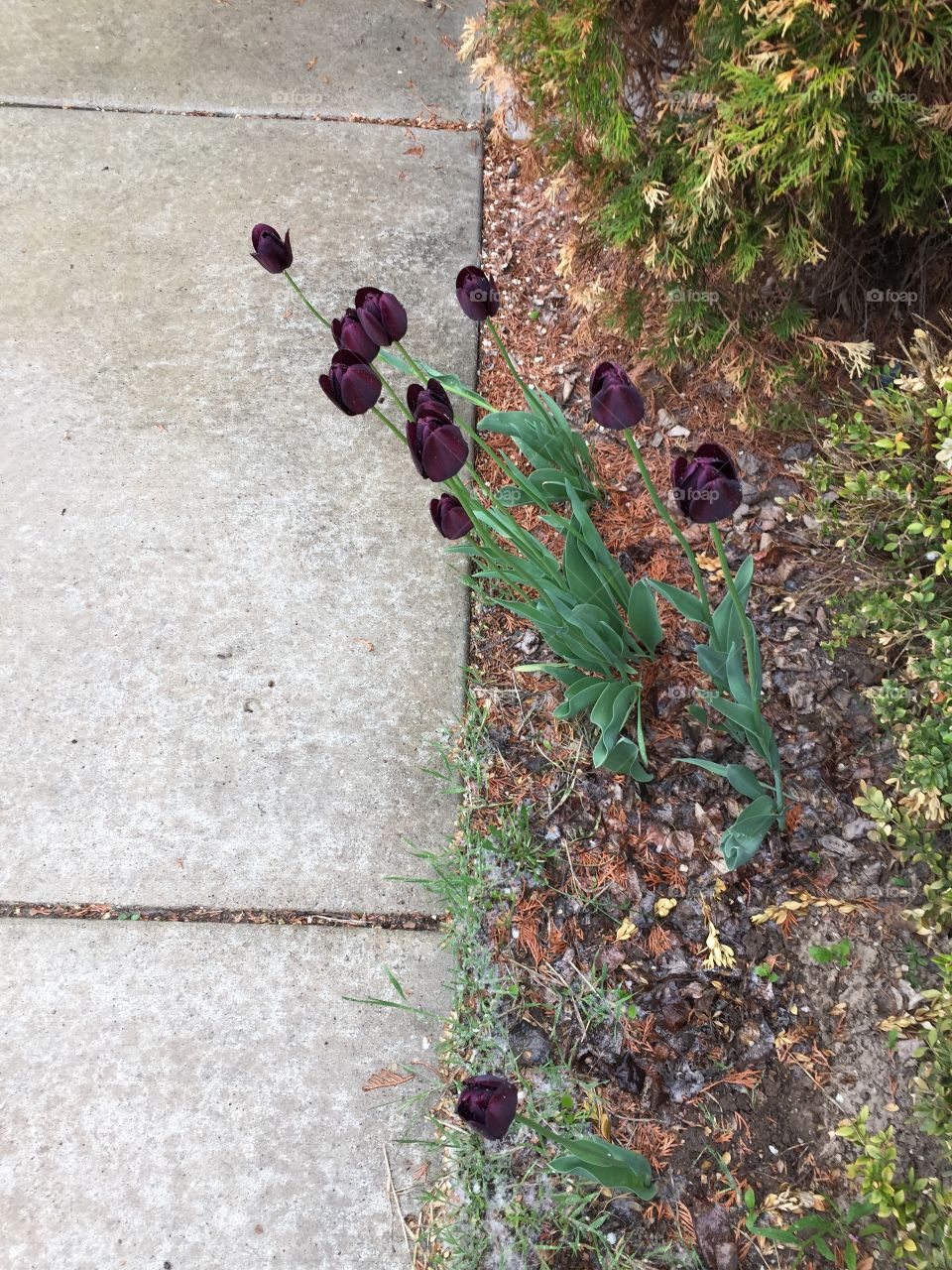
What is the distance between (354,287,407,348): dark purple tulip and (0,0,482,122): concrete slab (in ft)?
8.36

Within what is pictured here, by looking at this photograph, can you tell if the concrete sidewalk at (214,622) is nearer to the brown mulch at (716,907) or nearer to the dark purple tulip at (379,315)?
the brown mulch at (716,907)

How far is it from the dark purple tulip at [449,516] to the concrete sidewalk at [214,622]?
84cm

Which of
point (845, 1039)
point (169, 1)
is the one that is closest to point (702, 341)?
point (845, 1039)

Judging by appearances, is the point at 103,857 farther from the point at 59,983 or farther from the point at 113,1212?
the point at 113,1212

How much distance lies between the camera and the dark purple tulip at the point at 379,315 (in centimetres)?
165

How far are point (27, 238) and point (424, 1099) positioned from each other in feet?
10.6

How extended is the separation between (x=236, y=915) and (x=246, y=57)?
3578mm

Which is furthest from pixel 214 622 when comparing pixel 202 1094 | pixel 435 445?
pixel 435 445

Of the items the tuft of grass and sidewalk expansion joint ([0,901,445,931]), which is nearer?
the tuft of grass

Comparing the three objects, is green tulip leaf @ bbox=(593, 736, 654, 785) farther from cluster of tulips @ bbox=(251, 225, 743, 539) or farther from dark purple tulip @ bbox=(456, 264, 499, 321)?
dark purple tulip @ bbox=(456, 264, 499, 321)

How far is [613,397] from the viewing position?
1.58 m

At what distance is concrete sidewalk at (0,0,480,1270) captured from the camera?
6.42ft

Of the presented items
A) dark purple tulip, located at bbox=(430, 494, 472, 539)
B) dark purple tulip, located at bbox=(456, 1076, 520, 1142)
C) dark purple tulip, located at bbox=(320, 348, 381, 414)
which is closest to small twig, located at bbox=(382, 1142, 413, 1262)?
dark purple tulip, located at bbox=(456, 1076, 520, 1142)

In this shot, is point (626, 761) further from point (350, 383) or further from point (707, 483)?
point (350, 383)
